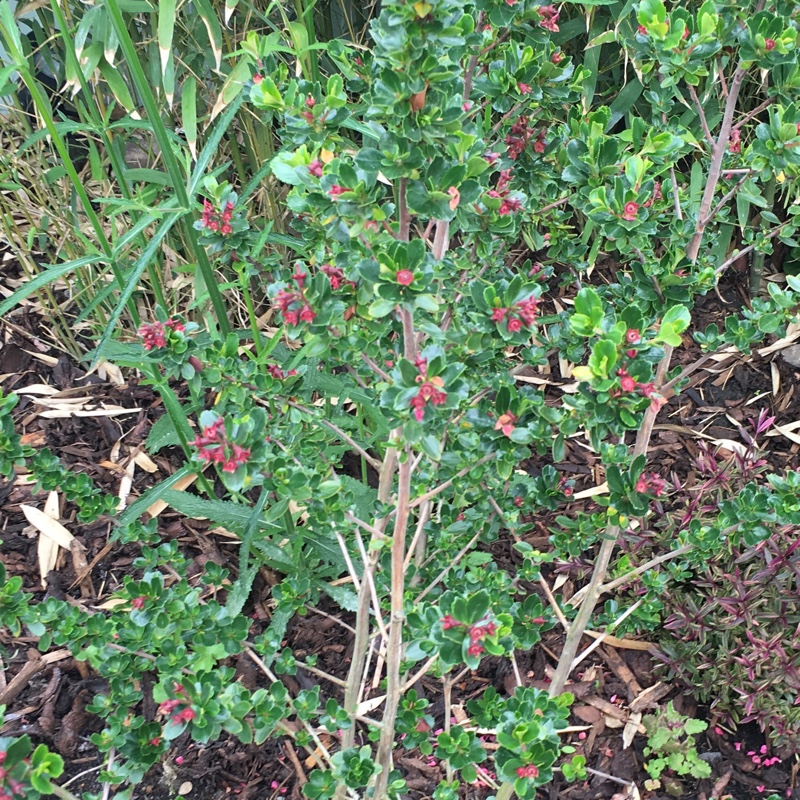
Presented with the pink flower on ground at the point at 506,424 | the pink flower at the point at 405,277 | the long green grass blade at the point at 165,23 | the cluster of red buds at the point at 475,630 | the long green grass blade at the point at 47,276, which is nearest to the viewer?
the pink flower at the point at 405,277

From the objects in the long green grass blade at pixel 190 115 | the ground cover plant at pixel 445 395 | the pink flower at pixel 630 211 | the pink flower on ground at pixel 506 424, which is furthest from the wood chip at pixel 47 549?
the pink flower at pixel 630 211

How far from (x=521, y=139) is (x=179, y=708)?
38.8 inches

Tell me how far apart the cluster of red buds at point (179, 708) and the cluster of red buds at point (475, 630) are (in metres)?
0.36

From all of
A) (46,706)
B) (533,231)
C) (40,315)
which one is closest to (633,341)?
(533,231)

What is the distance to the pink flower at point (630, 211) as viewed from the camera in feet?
3.44

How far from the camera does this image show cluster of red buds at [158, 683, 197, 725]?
101cm

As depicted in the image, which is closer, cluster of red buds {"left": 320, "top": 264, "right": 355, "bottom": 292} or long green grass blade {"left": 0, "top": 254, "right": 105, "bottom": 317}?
cluster of red buds {"left": 320, "top": 264, "right": 355, "bottom": 292}

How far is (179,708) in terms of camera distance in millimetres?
1027

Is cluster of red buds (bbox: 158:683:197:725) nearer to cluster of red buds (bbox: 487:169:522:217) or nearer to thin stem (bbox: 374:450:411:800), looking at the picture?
thin stem (bbox: 374:450:411:800)

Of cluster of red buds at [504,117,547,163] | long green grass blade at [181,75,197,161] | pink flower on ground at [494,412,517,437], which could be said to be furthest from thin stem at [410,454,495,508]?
long green grass blade at [181,75,197,161]

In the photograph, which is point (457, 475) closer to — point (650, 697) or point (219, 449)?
point (219, 449)

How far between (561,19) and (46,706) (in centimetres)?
220

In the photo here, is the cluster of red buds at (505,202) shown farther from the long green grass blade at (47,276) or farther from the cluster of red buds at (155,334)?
the long green grass blade at (47,276)

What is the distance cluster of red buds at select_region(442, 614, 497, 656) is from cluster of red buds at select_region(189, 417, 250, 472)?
12.3 inches
